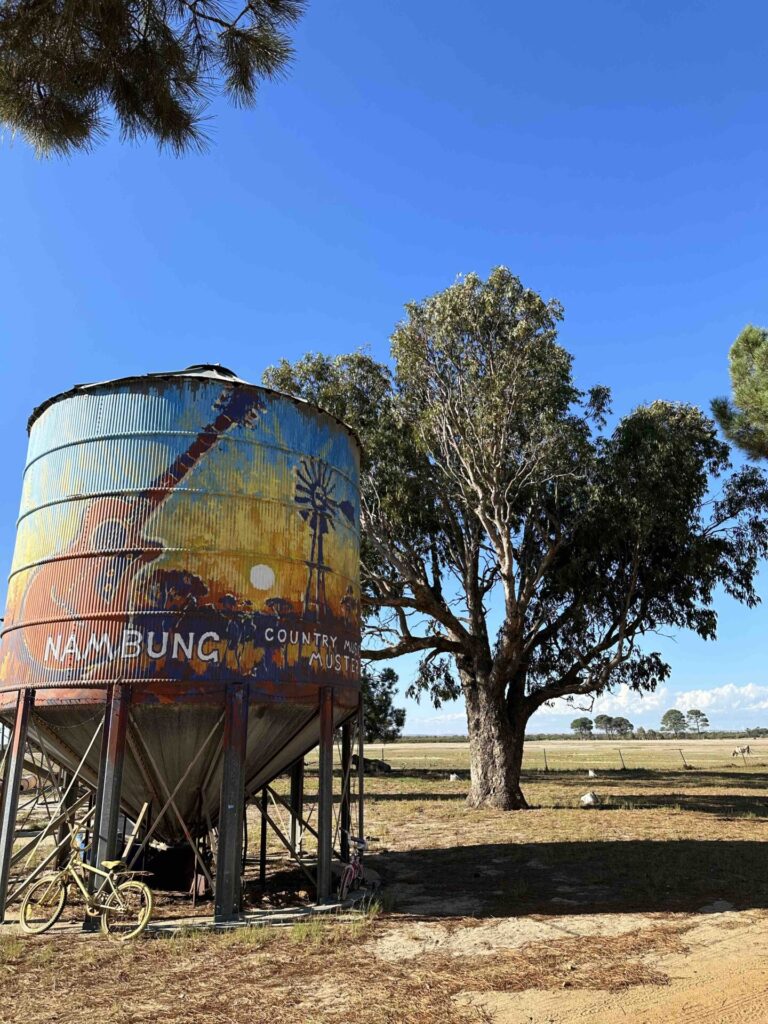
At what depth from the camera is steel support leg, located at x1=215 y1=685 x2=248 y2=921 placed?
11.2 meters

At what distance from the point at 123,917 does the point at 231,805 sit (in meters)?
2.27

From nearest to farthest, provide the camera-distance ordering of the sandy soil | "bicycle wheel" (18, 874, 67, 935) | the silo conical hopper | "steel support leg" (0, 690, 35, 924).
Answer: the sandy soil, "bicycle wheel" (18, 874, 67, 935), "steel support leg" (0, 690, 35, 924), the silo conical hopper

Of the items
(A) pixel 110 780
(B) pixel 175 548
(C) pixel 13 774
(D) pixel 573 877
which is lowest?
(D) pixel 573 877

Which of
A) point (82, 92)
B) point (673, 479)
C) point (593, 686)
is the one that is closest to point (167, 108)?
point (82, 92)

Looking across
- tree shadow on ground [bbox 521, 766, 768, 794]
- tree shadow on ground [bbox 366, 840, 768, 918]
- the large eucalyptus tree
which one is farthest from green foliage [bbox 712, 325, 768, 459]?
tree shadow on ground [bbox 521, 766, 768, 794]

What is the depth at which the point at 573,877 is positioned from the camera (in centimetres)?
1494

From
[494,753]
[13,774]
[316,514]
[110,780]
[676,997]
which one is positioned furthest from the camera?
[494,753]

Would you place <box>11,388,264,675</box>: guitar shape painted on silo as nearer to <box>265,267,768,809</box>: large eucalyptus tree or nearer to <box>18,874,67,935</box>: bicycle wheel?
<box>18,874,67,935</box>: bicycle wheel

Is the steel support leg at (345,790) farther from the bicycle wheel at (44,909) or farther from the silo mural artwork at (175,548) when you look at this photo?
the bicycle wheel at (44,909)

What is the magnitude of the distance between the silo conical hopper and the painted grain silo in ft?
0.08

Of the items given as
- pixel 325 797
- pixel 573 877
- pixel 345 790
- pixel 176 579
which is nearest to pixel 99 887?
pixel 325 797

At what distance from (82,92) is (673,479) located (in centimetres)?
1950

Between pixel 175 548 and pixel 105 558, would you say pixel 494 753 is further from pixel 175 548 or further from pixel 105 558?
pixel 105 558

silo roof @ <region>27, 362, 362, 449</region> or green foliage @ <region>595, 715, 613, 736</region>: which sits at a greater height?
silo roof @ <region>27, 362, 362, 449</region>
